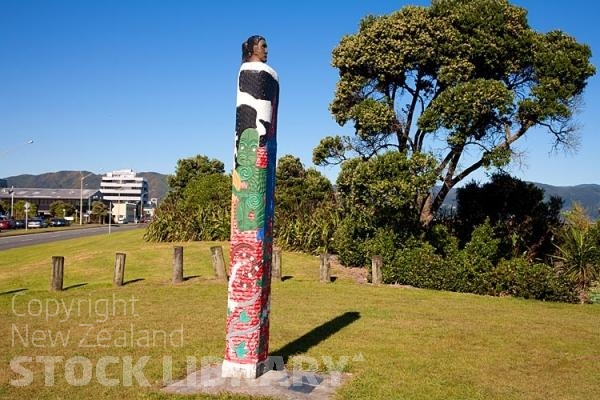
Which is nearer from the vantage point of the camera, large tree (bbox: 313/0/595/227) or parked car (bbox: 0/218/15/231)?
large tree (bbox: 313/0/595/227)

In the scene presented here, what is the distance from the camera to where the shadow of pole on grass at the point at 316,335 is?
8925 millimetres

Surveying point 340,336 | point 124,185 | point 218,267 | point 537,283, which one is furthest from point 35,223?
point 124,185

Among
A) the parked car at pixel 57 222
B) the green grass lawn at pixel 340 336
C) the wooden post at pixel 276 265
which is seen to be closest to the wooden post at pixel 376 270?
the green grass lawn at pixel 340 336

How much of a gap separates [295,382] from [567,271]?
13770 millimetres

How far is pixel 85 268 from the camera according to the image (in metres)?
20.4

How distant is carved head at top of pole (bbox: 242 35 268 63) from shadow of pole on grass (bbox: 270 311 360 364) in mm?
4584

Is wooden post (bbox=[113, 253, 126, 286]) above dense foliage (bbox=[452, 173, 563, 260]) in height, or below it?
below

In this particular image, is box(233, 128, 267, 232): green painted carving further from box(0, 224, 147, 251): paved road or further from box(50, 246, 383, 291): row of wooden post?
box(0, 224, 147, 251): paved road

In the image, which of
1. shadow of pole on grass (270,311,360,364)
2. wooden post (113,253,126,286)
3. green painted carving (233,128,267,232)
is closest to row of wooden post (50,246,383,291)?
wooden post (113,253,126,286)

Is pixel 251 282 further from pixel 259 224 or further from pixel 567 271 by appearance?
pixel 567 271

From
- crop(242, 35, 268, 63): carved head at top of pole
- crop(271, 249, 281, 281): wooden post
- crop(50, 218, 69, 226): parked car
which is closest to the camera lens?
crop(242, 35, 268, 63): carved head at top of pole

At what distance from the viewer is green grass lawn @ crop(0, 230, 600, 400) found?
732cm

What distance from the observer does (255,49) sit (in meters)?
7.77

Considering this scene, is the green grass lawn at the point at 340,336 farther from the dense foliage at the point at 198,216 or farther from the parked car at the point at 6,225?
the parked car at the point at 6,225
